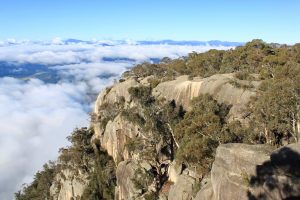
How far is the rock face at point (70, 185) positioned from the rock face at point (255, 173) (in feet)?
133

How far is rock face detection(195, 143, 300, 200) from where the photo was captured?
25.2 meters

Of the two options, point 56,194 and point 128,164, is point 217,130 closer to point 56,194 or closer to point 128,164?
point 128,164

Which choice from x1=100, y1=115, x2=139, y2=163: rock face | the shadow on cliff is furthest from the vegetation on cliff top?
the shadow on cliff

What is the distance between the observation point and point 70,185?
71438mm

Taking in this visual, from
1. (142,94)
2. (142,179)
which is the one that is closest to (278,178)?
(142,179)

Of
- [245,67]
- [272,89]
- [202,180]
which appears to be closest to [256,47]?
[245,67]

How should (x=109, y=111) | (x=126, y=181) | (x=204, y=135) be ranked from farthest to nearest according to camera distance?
(x=109, y=111) → (x=126, y=181) → (x=204, y=135)

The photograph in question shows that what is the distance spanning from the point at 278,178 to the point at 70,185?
51.6 metres

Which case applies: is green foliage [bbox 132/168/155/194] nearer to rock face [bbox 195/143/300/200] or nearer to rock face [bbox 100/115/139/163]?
rock face [bbox 100/115/139/163]

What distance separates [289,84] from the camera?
42.9 metres

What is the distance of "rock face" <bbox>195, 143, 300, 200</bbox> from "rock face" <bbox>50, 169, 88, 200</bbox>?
→ 40460mm

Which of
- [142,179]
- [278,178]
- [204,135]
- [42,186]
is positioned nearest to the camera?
[278,178]

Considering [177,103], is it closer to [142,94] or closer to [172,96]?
[172,96]

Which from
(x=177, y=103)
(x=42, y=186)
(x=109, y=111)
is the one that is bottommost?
(x=42, y=186)
